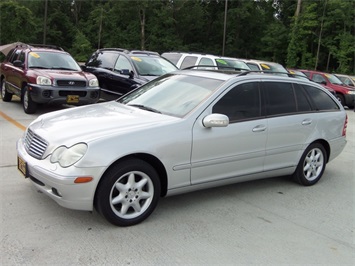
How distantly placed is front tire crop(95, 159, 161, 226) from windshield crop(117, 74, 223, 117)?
82cm

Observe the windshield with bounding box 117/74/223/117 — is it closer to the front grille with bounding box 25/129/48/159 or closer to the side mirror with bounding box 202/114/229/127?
the side mirror with bounding box 202/114/229/127

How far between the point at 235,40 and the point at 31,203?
1852 inches

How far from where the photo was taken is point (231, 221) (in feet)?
13.2

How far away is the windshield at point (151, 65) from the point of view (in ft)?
32.5

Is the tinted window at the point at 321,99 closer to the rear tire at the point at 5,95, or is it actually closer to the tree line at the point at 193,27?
the rear tire at the point at 5,95

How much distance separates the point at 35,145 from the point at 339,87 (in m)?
16.6

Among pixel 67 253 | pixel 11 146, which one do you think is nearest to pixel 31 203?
pixel 67 253

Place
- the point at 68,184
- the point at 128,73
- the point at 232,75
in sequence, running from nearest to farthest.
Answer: the point at 68,184 → the point at 232,75 → the point at 128,73

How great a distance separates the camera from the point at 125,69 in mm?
9938

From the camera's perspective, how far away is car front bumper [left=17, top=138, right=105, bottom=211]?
3395mm

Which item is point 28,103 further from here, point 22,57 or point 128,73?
point 128,73

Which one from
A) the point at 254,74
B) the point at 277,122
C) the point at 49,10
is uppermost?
the point at 49,10

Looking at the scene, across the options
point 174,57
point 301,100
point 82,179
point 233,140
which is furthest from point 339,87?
point 82,179

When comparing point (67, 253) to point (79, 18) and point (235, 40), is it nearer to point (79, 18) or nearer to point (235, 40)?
point (235, 40)
